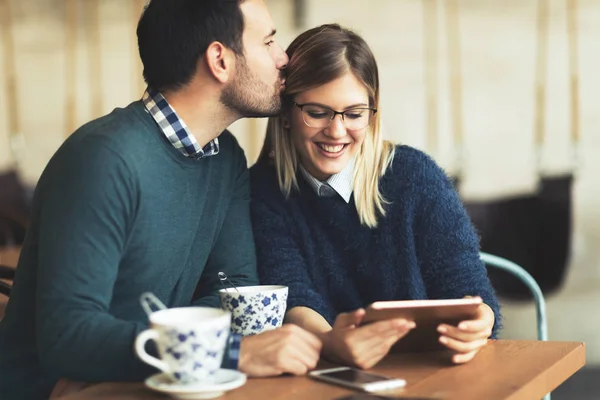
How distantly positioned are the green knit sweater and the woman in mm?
110

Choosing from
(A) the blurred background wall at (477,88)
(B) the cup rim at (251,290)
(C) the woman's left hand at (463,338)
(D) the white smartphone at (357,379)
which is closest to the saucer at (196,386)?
(D) the white smartphone at (357,379)

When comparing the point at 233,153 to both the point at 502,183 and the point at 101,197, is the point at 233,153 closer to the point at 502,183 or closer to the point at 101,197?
the point at 101,197

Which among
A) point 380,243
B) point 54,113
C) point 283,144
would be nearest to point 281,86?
point 283,144

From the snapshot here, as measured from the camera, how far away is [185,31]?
1782 millimetres

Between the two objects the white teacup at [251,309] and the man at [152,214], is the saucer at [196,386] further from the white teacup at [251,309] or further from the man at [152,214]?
the white teacup at [251,309]

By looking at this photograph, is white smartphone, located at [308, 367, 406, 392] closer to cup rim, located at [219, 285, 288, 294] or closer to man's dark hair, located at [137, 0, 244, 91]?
cup rim, located at [219, 285, 288, 294]

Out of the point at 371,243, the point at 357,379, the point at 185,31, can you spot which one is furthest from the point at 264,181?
the point at 357,379

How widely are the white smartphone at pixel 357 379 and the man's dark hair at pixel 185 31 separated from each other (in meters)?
0.72

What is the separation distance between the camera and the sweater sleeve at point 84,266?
1.35 metres

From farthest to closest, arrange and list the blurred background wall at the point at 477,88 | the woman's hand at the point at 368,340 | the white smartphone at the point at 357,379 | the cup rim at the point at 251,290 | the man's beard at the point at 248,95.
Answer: the blurred background wall at the point at 477,88 → the man's beard at the point at 248,95 → the cup rim at the point at 251,290 → the woman's hand at the point at 368,340 → the white smartphone at the point at 357,379

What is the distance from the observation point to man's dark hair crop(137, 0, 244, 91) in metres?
1.77

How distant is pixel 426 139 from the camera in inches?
182

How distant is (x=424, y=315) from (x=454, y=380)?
119 mm

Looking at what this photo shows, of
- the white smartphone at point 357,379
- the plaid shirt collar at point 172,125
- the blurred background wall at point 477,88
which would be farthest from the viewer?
the blurred background wall at point 477,88
